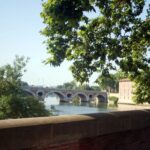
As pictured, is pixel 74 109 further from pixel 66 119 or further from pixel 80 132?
pixel 66 119

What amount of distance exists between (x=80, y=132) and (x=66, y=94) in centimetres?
12421

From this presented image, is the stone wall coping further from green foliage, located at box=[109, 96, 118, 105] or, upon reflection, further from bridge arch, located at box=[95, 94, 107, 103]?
bridge arch, located at box=[95, 94, 107, 103]

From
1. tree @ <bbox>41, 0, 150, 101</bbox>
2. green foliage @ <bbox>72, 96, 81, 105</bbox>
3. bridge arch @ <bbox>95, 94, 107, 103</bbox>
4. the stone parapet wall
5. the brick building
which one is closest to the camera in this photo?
the stone parapet wall

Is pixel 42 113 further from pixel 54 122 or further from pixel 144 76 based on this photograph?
pixel 54 122

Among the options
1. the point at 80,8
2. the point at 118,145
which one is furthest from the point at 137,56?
the point at 118,145

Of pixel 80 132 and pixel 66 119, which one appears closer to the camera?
pixel 66 119

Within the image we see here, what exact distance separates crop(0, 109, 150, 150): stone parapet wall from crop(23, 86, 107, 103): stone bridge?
107 m

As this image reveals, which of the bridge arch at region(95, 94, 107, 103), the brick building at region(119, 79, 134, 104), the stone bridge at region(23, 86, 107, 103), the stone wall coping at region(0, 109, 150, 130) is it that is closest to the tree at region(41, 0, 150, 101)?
the stone wall coping at region(0, 109, 150, 130)

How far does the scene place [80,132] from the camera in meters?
4.18

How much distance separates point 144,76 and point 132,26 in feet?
5.53

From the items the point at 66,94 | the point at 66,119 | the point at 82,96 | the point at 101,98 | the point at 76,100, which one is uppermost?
the point at 66,94

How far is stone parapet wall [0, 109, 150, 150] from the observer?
3.38 metres

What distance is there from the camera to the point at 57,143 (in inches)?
150

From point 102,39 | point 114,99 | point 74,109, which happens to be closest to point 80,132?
point 102,39
